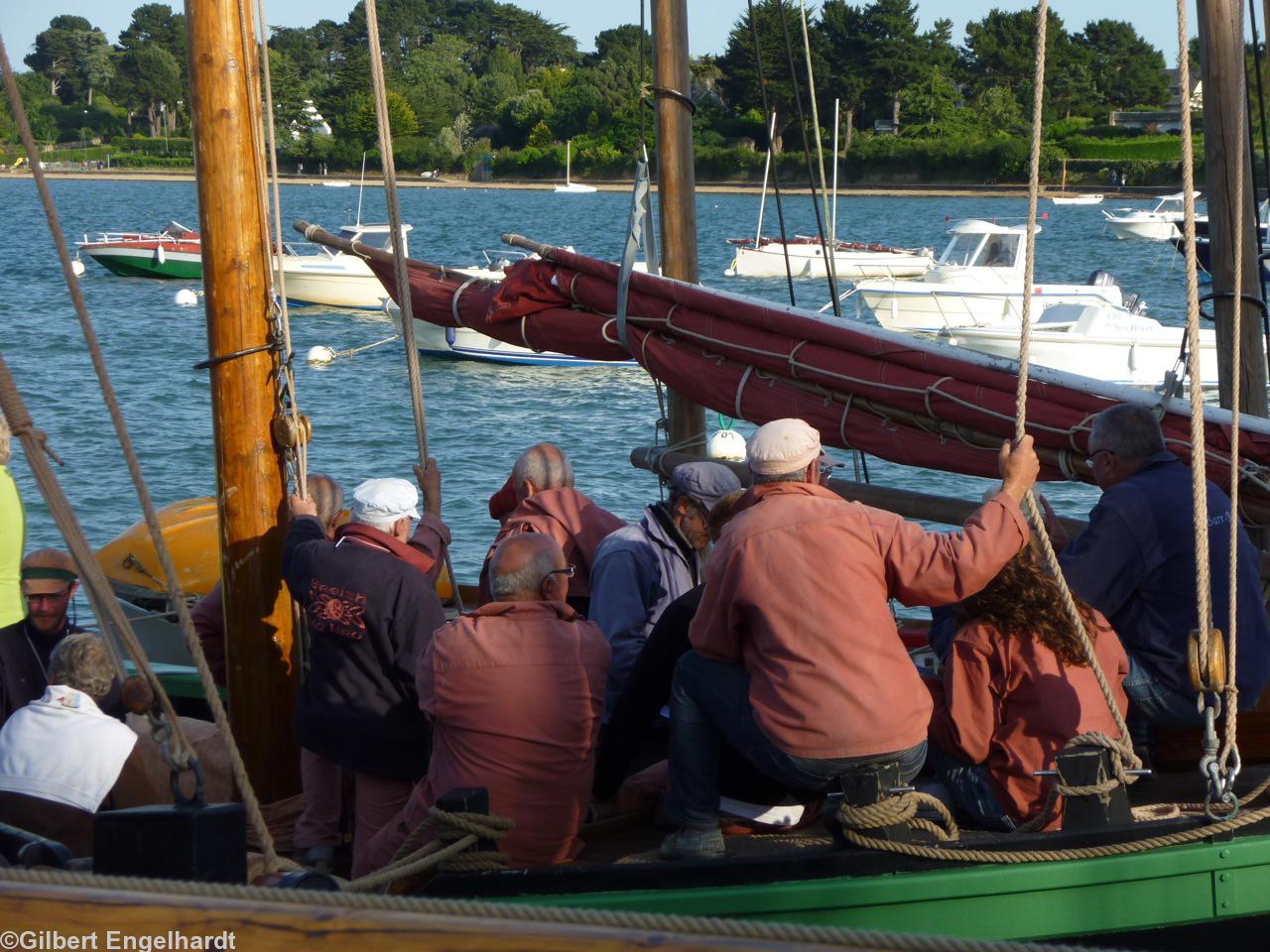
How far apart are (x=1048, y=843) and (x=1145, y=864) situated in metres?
0.26

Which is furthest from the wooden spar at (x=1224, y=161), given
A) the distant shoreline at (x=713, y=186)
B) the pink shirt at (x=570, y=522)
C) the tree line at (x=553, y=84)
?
the distant shoreline at (x=713, y=186)

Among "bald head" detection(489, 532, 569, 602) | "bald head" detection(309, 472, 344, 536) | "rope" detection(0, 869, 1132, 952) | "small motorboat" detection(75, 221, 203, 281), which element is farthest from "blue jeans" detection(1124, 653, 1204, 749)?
"small motorboat" detection(75, 221, 203, 281)

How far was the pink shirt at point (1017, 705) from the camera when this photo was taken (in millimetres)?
3789

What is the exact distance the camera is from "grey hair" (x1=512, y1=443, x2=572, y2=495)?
5363 millimetres

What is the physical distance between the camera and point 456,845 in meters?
3.67

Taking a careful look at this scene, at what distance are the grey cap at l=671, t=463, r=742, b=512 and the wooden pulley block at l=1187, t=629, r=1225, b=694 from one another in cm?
165

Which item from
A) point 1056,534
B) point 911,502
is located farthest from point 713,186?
point 1056,534

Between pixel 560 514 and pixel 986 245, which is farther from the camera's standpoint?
pixel 986 245

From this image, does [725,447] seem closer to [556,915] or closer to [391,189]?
[391,189]

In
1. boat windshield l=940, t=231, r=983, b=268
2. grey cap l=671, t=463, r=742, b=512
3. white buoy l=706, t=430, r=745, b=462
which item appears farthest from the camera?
boat windshield l=940, t=231, r=983, b=268

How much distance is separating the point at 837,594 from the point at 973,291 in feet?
76.5

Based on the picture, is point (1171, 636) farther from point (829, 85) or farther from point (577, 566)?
point (829, 85)

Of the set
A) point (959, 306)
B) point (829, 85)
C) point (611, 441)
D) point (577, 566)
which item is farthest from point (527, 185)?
point (577, 566)

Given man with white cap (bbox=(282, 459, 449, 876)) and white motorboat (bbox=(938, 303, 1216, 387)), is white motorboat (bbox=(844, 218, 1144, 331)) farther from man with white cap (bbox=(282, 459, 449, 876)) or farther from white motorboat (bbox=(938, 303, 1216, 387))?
man with white cap (bbox=(282, 459, 449, 876))
